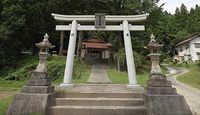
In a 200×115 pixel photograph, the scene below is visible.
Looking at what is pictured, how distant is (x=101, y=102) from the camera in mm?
8727

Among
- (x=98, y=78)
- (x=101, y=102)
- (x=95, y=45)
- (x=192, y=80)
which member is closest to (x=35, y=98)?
(x=101, y=102)

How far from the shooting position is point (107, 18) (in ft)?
42.3

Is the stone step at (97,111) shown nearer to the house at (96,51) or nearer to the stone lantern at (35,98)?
the stone lantern at (35,98)

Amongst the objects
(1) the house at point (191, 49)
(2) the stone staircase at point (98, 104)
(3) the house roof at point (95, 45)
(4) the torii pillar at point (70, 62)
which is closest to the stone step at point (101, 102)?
(2) the stone staircase at point (98, 104)

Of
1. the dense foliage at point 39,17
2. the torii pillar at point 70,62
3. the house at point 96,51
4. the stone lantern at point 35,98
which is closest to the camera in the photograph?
the stone lantern at point 35,98

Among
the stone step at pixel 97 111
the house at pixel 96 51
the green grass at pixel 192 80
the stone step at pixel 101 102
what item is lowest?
Result: the stone step at pixel 97 111

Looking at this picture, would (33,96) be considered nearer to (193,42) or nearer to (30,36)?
(30,36)

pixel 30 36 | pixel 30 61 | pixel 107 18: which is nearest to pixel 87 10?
pixel 30 36

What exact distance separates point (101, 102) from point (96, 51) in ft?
86.5

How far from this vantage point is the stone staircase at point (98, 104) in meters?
8.21

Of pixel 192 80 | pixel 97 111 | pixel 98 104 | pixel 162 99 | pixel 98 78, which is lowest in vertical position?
pixel 97 111

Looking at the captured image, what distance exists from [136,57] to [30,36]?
13742 mm

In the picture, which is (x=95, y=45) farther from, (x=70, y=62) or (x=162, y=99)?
(x=162, y=99)

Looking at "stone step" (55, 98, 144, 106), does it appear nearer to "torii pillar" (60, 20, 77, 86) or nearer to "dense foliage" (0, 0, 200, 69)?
"torii pillar" (60, 20, 77, 86)
